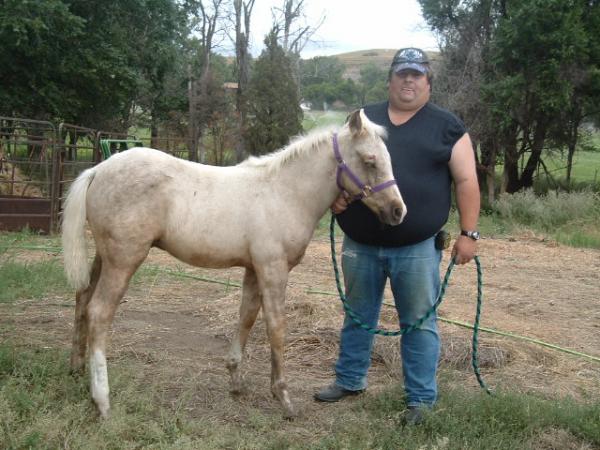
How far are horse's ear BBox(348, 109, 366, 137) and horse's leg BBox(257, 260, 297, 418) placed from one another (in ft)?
2.78

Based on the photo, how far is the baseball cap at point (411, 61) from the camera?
3260mm

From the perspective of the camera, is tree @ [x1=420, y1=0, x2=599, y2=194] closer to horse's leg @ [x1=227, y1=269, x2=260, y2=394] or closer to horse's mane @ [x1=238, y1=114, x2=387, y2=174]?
horse's mane @ [x1=238, y1=114, x2=387, y2=174]

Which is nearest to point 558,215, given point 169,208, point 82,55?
point 169,208

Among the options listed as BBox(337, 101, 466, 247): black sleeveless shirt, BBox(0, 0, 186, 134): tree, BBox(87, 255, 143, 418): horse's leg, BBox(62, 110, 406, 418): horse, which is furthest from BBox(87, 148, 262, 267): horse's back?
BBox(0, 0, 186, 134): tree

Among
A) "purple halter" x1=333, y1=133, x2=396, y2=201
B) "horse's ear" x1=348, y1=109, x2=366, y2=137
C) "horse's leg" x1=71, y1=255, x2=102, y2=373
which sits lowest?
"horse's leg" x1=71, y1=255, x2=102, y2=373

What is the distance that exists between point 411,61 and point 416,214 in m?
0.86

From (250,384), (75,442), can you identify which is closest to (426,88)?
(250,384)

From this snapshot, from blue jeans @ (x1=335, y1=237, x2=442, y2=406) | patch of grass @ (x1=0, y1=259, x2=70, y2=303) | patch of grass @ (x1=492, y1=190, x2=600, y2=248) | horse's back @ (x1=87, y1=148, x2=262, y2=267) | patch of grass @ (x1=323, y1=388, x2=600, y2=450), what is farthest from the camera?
patch of grass @ (x1=492, y1=190, x2=600, y2=248)

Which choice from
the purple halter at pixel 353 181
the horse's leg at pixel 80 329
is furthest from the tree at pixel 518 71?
the horse's leg at pixel 80 329

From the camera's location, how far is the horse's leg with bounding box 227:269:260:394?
11.8ft

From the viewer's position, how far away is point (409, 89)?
3295 millimetres

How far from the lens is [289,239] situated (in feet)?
11.0

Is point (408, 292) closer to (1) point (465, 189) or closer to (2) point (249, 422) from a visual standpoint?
(1) point (465, 189)

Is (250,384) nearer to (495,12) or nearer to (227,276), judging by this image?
(227,276)
